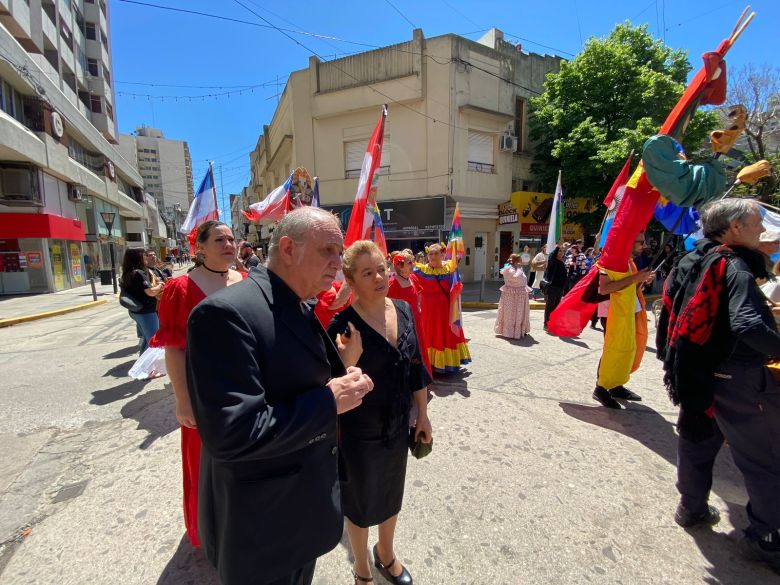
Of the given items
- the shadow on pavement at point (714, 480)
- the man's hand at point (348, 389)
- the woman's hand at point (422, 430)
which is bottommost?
the shadow on pavement at point (714, 480)

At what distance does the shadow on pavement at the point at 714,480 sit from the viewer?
204cm

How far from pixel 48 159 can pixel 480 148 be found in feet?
62.4

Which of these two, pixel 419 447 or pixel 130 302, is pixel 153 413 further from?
pixel 419 447

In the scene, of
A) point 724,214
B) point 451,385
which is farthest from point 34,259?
point 724,214

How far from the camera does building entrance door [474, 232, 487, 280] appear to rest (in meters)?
17.1

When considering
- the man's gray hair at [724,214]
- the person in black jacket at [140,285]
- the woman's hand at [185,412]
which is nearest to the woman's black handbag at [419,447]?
the woman's hand at [185,412]

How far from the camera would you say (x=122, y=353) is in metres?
6.49

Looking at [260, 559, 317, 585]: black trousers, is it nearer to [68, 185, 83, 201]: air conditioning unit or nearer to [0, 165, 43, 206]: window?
[0, 165, 43, 206]: window

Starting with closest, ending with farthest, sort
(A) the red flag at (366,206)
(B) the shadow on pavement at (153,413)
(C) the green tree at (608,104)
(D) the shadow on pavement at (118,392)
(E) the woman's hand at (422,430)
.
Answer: (E) the woman's hand at (422,430) < (A) the red flag at (366,206) < (B) the shadow on pavement at (153,413) < (D) the shadow on pavement at (118,392) < (C) the green tree at (608,104)

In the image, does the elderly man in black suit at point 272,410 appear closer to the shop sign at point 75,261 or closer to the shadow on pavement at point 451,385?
the shadow on pavement at point 451,385

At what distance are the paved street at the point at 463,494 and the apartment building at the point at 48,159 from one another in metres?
14.3

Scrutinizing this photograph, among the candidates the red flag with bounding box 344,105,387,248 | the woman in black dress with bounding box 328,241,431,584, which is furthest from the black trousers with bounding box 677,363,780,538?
the red flag with bounding box 344,105,387,248

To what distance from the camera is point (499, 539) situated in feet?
7.49

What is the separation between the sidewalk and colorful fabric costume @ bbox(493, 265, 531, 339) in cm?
1235
